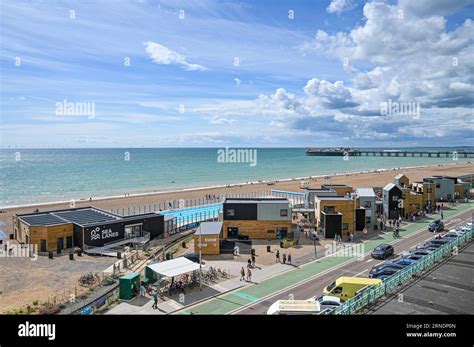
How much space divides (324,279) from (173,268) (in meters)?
11.0

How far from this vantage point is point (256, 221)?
40.3 metres

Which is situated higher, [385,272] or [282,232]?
[282,232]

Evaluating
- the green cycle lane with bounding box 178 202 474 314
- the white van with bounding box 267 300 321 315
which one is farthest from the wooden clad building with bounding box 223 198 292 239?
the white van with bounding box 267 300 321 315

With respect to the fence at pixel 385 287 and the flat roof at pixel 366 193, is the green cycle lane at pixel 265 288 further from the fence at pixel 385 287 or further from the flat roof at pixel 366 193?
the flat roof at pixel 366 193

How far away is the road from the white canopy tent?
17.4 ft

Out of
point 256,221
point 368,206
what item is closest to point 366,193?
point 368,206

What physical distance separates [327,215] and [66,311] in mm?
28584

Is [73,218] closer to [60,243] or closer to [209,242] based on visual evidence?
[60,243]

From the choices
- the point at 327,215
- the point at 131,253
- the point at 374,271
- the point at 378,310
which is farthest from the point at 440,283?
the point at 131,253

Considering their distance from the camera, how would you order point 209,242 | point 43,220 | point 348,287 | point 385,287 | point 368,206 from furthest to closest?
point 368,206 < point 43,220 < point 209,242 < point 348,287 < point 385,287

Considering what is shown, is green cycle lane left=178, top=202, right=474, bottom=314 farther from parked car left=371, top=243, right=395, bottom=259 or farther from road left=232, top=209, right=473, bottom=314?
parked car left=371, top=243, right=395, bottom=259

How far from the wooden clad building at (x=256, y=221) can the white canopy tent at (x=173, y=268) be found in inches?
572
